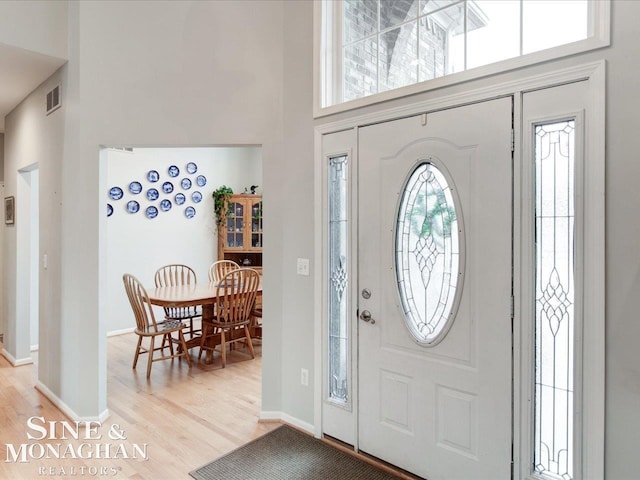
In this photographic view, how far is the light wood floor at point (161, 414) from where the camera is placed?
8.39 ft

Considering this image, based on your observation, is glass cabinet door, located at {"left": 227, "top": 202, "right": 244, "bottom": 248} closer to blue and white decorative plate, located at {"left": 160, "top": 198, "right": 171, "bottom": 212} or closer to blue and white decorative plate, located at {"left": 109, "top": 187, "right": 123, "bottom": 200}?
blue and white decorative plate, located at {"left": 160, "top": 198, "right": 171, "bottom": 212}

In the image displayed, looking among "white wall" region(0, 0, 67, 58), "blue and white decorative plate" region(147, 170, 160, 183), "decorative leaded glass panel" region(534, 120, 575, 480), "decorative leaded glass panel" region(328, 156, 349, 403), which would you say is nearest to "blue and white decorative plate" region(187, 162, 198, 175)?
"blue and white decorative plate" region(147, 170, 160, 183)

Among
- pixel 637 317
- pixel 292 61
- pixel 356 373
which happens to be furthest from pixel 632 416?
pixel 292 61

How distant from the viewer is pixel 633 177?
173 cm

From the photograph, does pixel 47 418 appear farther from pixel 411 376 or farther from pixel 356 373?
pixel 411 376

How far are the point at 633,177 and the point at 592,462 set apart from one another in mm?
1226

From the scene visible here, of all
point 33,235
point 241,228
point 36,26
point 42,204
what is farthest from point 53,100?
point 241,228

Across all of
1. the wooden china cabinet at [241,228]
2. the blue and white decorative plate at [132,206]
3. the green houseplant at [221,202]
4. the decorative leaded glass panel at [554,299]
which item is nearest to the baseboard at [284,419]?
the decorative leaded glass panel at [554,299]

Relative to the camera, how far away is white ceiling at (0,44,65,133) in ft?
10.0

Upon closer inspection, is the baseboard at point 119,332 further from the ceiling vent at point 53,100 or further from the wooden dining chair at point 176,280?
the ceiling vent at point 53,100

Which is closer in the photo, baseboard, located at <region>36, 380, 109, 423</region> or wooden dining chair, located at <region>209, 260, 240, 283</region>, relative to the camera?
baseboard, located at <region>36, 380, 109, 423</region>

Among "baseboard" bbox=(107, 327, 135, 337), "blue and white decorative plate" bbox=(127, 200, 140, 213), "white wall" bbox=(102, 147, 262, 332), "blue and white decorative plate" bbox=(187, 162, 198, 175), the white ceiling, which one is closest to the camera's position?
the white ceiling

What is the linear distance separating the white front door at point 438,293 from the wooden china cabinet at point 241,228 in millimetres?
4716

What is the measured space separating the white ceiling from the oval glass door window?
9.32 feet
